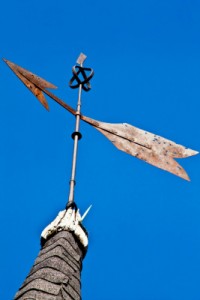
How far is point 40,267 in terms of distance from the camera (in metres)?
3.36

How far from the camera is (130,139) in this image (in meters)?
5.60

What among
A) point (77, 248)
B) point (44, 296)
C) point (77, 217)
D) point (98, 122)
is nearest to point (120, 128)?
point (98, 122)

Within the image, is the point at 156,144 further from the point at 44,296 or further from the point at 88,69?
the point at 44,296

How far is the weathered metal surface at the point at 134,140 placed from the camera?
526 cm

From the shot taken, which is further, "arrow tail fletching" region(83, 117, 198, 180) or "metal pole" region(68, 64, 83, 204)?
"arrow tail fletching" region(83, 117, 198, 180)

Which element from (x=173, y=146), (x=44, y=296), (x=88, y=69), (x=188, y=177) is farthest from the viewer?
(x=88, y=69)

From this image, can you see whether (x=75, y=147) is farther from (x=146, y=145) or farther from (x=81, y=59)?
(x=81, y=59)

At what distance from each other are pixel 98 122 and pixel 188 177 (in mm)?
1232

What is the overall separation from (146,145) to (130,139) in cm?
19

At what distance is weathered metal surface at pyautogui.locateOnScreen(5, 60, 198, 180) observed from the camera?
5262 mm

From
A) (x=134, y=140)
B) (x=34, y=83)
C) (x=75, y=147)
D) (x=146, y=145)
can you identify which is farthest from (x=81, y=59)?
(x=75, y=147)

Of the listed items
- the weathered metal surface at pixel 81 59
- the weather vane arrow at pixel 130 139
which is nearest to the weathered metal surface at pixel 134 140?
the weather vane arrow at pixel 130 139

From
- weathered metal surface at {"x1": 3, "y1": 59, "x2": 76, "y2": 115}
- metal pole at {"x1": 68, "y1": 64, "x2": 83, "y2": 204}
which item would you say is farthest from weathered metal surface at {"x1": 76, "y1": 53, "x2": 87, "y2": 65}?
weathered metal surface at {"x1": 3, "y1": 59, "x2": 76, "y2": 115}

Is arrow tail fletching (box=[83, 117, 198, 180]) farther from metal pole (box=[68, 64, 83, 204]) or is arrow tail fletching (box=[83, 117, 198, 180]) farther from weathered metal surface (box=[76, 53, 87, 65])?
weathered metal surface (box=[76, 53, 87, 65])
